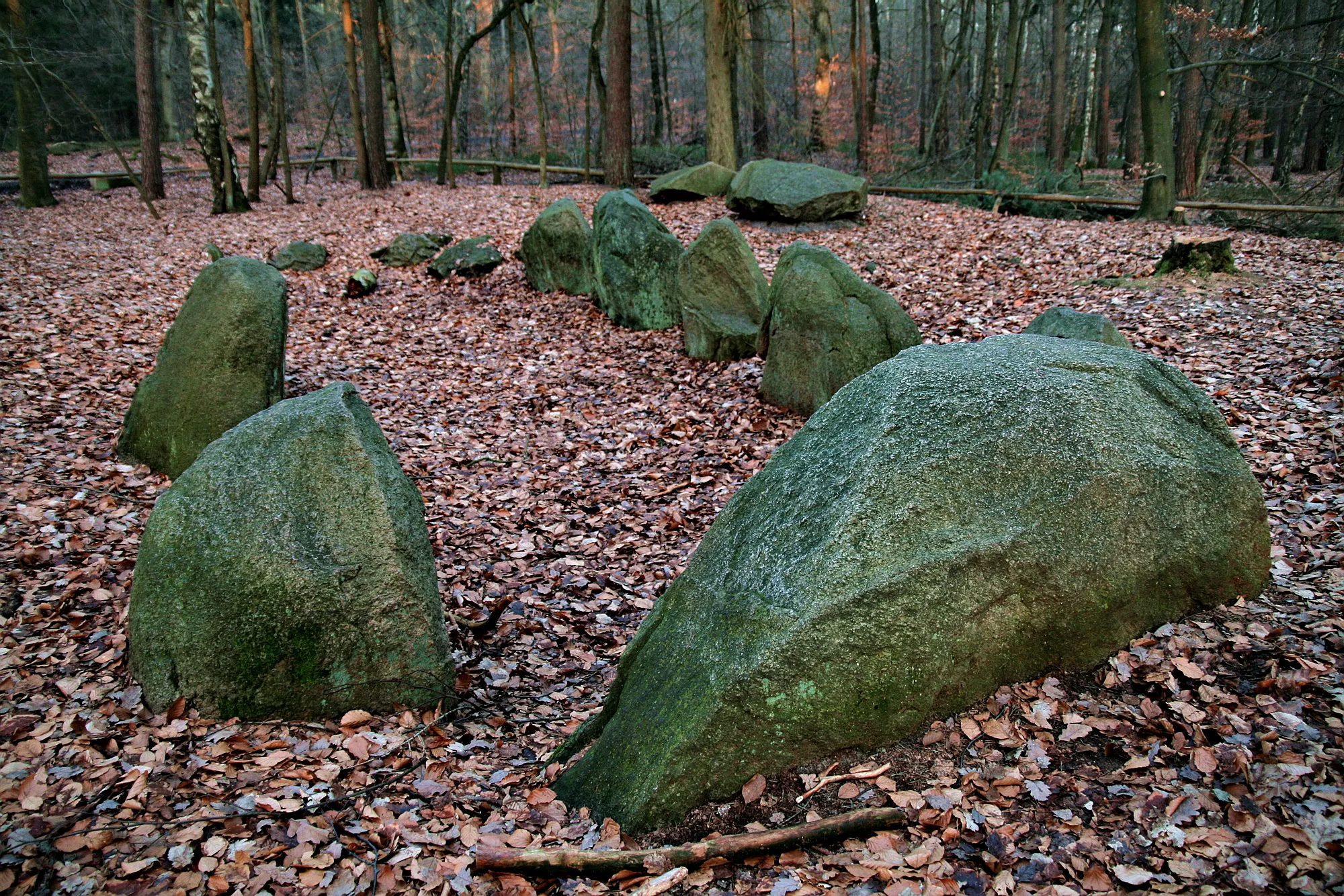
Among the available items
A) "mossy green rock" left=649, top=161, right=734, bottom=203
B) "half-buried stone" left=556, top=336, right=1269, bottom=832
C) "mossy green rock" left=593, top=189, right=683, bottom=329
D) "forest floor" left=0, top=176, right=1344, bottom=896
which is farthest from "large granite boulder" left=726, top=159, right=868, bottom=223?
"half-buried stone" left=556, top=336, right=1269, bottom=832

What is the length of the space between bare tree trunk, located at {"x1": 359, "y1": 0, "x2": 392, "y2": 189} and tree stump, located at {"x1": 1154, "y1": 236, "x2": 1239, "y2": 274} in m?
14.4

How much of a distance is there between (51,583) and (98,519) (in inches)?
34.8

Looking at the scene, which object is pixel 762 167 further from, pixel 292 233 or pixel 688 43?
pixel 688 43

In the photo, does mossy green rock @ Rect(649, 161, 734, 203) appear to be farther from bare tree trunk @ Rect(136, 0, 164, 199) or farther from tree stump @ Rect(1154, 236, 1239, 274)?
bare tree trunk @ Rect(136, 0, 164, 199)

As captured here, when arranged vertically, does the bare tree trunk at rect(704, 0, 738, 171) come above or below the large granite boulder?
above

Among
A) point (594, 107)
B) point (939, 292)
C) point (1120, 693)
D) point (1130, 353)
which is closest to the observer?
point (1120, 693)

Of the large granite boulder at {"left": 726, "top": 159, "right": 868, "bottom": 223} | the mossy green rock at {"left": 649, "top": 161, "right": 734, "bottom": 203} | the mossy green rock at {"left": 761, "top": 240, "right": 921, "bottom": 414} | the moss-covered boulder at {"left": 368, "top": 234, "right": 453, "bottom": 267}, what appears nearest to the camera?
the mossy green rock at {"left": 761, "top": 240, "right": 921, "bottom": 414}

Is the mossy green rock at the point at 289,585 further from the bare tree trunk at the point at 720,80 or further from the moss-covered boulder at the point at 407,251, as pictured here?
the bare tree trunk at the point at 720,80

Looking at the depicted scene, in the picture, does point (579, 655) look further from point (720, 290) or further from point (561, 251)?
point (561, 251)

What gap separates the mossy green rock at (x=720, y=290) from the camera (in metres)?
8.70

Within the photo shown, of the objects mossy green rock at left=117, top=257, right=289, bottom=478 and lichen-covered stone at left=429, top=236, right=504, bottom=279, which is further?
lichen-covered stone at left=429, top=236, right=504, bottom=279

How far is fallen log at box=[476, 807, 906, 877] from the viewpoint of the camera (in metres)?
2.46

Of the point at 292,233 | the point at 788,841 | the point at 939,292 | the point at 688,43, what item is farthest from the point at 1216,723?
the point at 688,43

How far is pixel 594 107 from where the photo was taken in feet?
97.8
